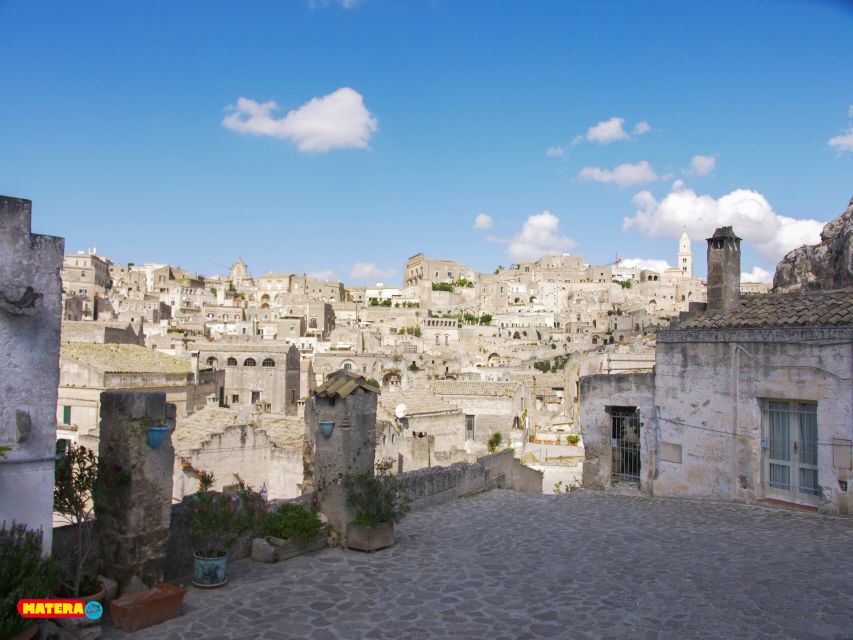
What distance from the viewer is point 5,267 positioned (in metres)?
5.80

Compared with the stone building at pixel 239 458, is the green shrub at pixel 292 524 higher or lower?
higher

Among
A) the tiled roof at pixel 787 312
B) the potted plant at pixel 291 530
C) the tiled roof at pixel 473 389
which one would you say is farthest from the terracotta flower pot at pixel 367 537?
the tiled roof at pixel 473 389

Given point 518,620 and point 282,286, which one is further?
point 282,286

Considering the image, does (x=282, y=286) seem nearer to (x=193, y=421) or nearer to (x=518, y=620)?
(x=193, y=421)

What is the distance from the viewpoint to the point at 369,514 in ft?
29.2

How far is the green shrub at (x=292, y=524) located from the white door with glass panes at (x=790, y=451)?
28.5 feet

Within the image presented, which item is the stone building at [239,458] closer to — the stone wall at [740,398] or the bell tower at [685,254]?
the stone wall at [740,398]

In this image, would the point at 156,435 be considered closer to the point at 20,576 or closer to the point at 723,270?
the point at 20,576

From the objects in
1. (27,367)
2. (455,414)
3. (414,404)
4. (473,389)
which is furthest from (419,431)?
(27,367)

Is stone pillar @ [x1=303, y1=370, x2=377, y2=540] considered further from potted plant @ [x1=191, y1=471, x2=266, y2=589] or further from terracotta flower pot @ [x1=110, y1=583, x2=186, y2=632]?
terracotta flower pot @ [x1=110, y1=583, x2=186, y2=632]

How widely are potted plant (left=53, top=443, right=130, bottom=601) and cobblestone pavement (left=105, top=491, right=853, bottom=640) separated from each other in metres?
0.56

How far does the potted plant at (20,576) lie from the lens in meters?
4.73

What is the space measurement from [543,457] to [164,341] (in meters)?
47.8

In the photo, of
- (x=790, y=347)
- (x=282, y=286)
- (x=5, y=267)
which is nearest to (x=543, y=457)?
(x=790, y=347)
